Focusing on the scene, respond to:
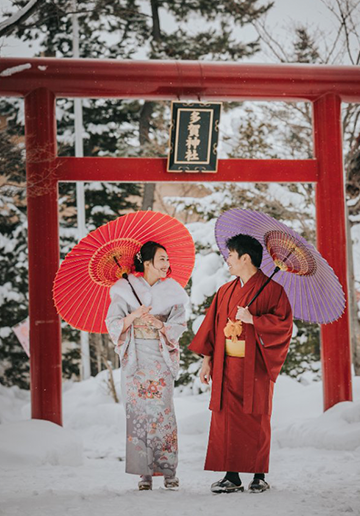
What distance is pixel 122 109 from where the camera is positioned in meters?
15.0

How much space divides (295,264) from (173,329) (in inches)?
41.4

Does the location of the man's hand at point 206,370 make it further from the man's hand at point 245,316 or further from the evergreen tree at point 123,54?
the evergreen tree at point 123,54

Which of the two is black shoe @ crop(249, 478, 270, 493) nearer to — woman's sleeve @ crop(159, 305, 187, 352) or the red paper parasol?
woman's sleeve @ crop(159, 305, 187, 352)

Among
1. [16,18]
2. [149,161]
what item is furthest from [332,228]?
[16,18]

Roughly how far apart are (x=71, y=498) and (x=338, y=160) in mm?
4763

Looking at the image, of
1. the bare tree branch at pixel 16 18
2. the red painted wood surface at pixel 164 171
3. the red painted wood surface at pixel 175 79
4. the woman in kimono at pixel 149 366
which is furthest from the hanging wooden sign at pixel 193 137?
the woman in kimono at pixel 149 366

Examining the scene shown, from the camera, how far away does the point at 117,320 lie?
4898 millimetres

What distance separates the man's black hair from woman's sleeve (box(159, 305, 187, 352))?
2.16ft

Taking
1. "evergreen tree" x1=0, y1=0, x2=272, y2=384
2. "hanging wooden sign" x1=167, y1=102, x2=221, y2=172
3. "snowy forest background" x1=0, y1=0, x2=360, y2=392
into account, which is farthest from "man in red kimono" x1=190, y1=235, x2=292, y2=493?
"evergreen tree" x1=0, y1=0, x2=272, y2=384

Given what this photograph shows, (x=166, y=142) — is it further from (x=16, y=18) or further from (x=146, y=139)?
(x=16, y=18)

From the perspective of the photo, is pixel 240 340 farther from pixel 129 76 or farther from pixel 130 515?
pixel 129 76

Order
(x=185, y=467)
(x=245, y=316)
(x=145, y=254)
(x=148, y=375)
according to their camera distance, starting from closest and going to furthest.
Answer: (x=245, y=316)
(x=148, y=375)
(x=145, y=254)
(x=185, y=467)

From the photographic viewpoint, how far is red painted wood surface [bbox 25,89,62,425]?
271 inches

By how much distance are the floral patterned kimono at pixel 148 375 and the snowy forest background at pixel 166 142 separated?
5238mm
